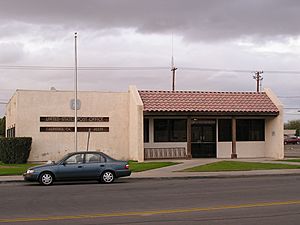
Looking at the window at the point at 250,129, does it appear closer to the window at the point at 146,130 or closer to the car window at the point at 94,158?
the window at the point at 146,130

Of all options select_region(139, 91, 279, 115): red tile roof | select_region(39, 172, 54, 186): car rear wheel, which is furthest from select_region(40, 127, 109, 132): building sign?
select_region(39, 172, 54, 186): car rear wheel

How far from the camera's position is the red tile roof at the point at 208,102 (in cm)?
3456

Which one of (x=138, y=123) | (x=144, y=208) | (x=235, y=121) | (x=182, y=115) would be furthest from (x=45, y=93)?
(x=144, y=208)

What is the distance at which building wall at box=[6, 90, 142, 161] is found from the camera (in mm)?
34156

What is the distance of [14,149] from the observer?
32781mm

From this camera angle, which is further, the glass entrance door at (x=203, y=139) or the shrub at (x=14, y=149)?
the glass entrance door at (x=203, y=139)

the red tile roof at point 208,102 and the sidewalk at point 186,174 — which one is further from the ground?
the red tile roof at point 208,102

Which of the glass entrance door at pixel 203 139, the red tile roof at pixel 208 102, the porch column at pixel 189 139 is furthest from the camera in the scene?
the glass entrance door at pixel 203 139

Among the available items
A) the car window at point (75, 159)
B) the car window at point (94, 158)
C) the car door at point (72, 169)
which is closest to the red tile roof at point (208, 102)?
the car window at point (94, 158)

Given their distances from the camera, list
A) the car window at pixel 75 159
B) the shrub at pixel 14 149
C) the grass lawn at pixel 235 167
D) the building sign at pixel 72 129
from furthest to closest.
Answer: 1. the building sign at pixel 72 129
2. the shrub at pixel 14 149
3. the grass lawn at pixel 235 167
4. the car window at pixel 75 159

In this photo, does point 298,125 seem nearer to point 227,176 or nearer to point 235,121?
point 235,121

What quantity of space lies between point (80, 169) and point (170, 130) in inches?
609

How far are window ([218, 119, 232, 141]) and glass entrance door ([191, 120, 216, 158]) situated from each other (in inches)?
16.1

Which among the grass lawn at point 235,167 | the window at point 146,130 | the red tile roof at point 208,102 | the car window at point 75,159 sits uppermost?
the red tile roof at point 208,102
